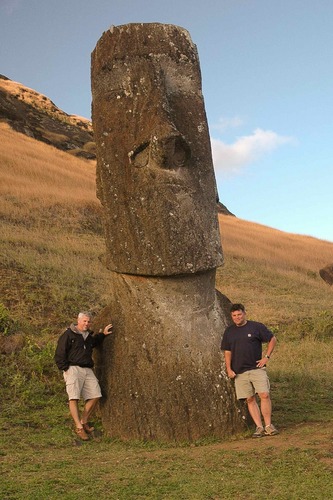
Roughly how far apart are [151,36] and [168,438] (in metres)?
5.04

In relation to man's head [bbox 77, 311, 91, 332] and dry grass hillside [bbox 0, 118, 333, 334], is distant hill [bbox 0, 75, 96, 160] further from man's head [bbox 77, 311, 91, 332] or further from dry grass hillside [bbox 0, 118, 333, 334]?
man's head [bbox 77, 311, 91, 332]

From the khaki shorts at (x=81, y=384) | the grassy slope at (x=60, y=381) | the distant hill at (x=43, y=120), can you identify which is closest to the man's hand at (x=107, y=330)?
the khaki shorts at (x=81, y=384)

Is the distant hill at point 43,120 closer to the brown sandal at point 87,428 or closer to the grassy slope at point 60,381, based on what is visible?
the grassy slope at point 60,381

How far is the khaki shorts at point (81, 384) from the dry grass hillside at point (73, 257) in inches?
209

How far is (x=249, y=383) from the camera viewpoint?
890 cm

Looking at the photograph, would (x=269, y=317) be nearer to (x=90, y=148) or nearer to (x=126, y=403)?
(x=126, y=403)

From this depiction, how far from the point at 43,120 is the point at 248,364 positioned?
58498 mm

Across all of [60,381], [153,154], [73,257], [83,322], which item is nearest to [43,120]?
[73,257]

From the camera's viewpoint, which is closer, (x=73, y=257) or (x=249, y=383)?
(x=249, y=383)

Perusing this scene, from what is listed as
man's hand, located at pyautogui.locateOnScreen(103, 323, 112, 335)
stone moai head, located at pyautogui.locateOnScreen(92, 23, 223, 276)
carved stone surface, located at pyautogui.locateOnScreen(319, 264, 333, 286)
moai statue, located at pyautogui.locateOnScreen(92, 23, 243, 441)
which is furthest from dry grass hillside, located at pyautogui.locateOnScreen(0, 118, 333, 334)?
stone moai head, located at pyautogui.locateOnScreen(92, 23, 223, 276)

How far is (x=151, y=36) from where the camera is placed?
9.20 m

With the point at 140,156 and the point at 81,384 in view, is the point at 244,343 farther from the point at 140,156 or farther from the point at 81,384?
the point at 140,156

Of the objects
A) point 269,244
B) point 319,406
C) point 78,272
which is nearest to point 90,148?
point 269,244

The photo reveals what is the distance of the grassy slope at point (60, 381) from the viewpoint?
6.89 meters
